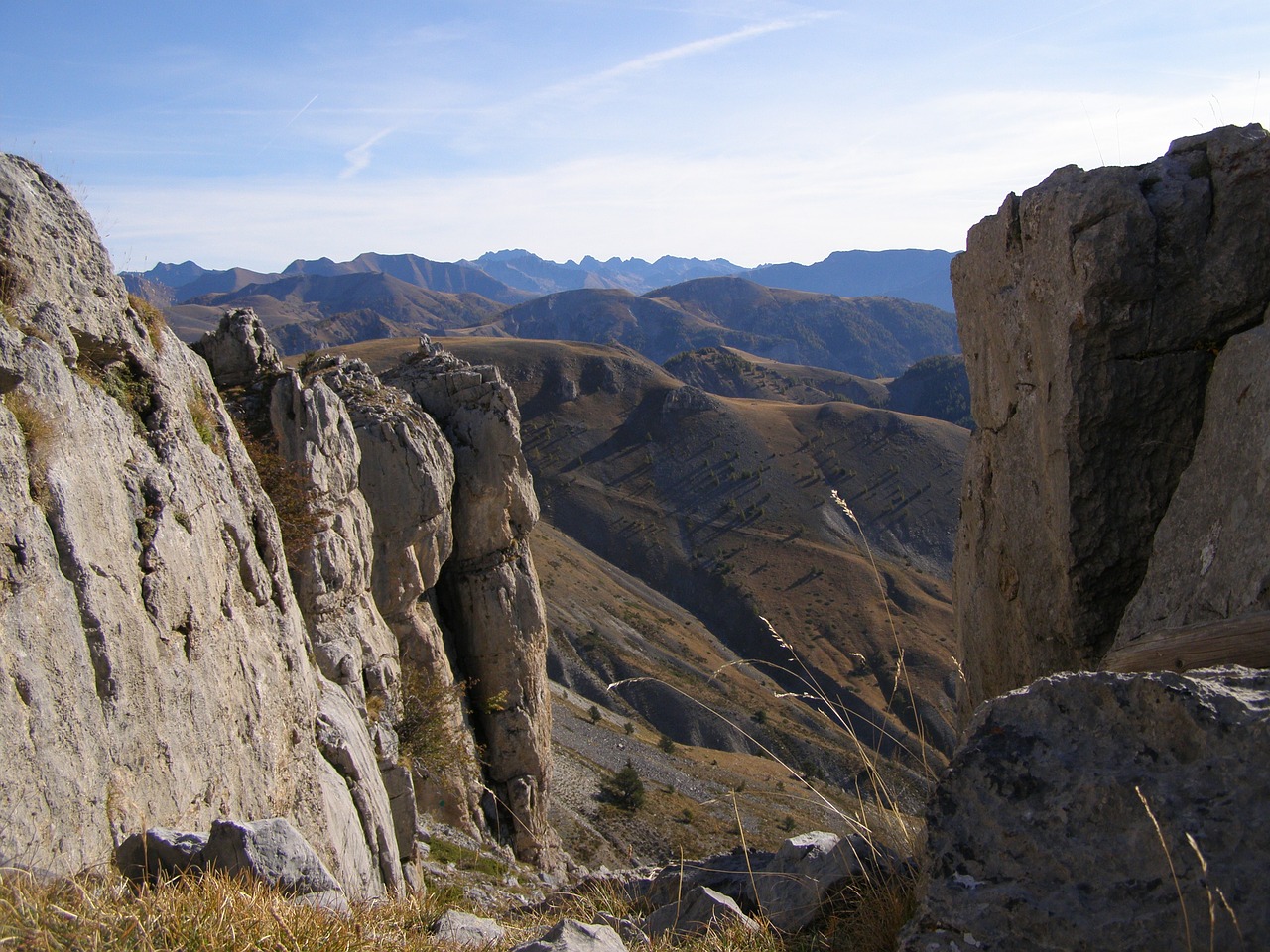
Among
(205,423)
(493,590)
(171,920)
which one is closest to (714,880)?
(171,920)

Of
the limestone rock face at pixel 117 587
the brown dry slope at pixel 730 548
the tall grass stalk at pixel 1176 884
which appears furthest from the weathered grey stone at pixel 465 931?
the brown dry slope at pixel 730 548

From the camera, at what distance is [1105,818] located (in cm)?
324

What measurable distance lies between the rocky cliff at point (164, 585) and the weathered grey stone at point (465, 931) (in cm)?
199

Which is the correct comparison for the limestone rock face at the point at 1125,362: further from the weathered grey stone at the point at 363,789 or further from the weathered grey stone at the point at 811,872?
the weathered grey stone at the point at 363,789

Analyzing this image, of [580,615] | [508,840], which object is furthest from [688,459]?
[508,840]

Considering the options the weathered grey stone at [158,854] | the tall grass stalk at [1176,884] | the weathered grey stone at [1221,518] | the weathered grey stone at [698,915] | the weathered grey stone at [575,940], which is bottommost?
the weathered grey stone at [698,915]

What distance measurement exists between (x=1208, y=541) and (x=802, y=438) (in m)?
112

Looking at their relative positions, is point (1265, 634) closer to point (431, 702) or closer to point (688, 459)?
point (431, 702)

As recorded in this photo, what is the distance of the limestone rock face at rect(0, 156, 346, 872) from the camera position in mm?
4922

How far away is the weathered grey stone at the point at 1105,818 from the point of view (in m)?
2.98

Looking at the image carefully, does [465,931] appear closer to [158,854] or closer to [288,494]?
[158,854]

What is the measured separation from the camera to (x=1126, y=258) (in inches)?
240

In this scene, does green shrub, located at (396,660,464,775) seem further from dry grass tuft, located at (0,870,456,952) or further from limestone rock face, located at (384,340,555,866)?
dry grass tuft, located at (0,870,456,952)

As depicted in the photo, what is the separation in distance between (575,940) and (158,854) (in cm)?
247
